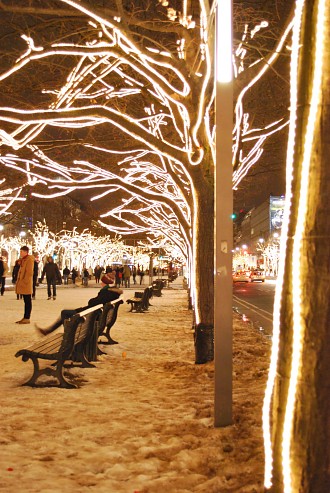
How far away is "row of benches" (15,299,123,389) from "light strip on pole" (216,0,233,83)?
132 inches

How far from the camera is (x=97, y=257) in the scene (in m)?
91.7

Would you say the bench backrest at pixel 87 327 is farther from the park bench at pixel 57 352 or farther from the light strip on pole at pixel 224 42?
the light strip on pole at pixel 224 42

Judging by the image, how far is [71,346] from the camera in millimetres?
7289

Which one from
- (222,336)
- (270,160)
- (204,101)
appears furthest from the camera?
(270,160)

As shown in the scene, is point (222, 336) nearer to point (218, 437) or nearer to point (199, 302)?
point (218, 437)

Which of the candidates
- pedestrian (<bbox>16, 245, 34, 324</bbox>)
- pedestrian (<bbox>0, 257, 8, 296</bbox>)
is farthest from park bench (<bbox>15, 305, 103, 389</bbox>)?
pedestrian (<bbox>0, 257, 8, 296</bbox>)

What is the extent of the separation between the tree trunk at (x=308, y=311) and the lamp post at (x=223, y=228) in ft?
7.88

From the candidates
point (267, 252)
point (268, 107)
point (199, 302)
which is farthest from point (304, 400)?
point (267, 252)

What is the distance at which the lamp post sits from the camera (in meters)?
5.60

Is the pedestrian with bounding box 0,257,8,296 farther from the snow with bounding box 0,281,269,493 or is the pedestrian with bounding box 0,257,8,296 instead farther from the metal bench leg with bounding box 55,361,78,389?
the metal bench leg with bounding box 55,361,78,389

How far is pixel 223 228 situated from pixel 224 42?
188 cm

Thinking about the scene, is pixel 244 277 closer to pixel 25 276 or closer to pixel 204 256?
pixel 25 276

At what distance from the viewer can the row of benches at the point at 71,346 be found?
23.4ft

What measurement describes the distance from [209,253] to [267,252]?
107 meters
